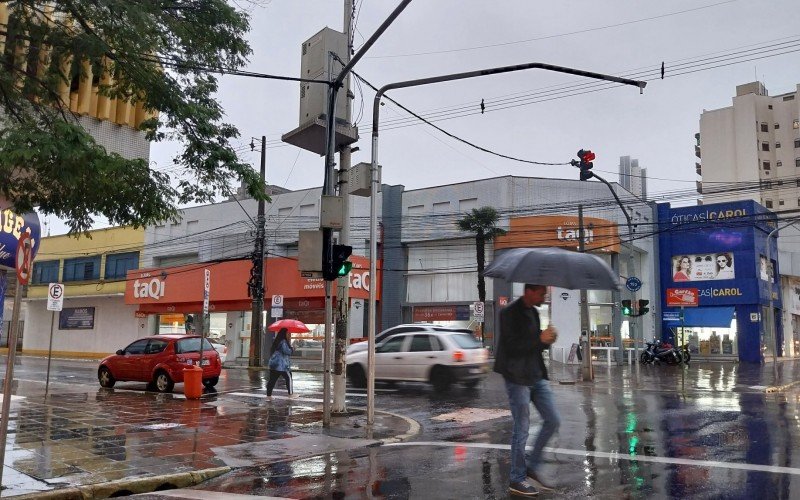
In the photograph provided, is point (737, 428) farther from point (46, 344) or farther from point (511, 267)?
point (46, 344)

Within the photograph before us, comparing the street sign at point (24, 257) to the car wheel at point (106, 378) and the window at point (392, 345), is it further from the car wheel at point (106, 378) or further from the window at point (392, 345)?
the car wheel at point (106, 378)

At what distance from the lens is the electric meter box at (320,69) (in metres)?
12.7

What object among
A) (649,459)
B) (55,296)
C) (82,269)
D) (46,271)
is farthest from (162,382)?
(46,271)

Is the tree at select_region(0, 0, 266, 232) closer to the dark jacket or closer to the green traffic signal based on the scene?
the green traffic signal

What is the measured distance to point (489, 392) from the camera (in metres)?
17.8

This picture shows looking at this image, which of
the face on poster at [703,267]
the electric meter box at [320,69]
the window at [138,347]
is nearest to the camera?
the electric meter box at [320,69]

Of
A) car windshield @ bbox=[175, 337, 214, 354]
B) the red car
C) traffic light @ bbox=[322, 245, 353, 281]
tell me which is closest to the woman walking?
the red car

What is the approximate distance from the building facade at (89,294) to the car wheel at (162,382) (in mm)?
26923

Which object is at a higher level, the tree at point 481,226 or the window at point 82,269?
the tree at point 481,226

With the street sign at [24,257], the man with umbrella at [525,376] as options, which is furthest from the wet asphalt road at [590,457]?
the street sign at [24,257]

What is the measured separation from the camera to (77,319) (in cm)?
4666

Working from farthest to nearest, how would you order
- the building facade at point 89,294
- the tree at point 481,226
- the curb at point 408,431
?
the building facade at point 89,294 → the tree at point 481,226 → the curb at point 408,431

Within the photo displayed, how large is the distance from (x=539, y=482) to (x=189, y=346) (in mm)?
13647

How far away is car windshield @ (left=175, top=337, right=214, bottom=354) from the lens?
17.9m
